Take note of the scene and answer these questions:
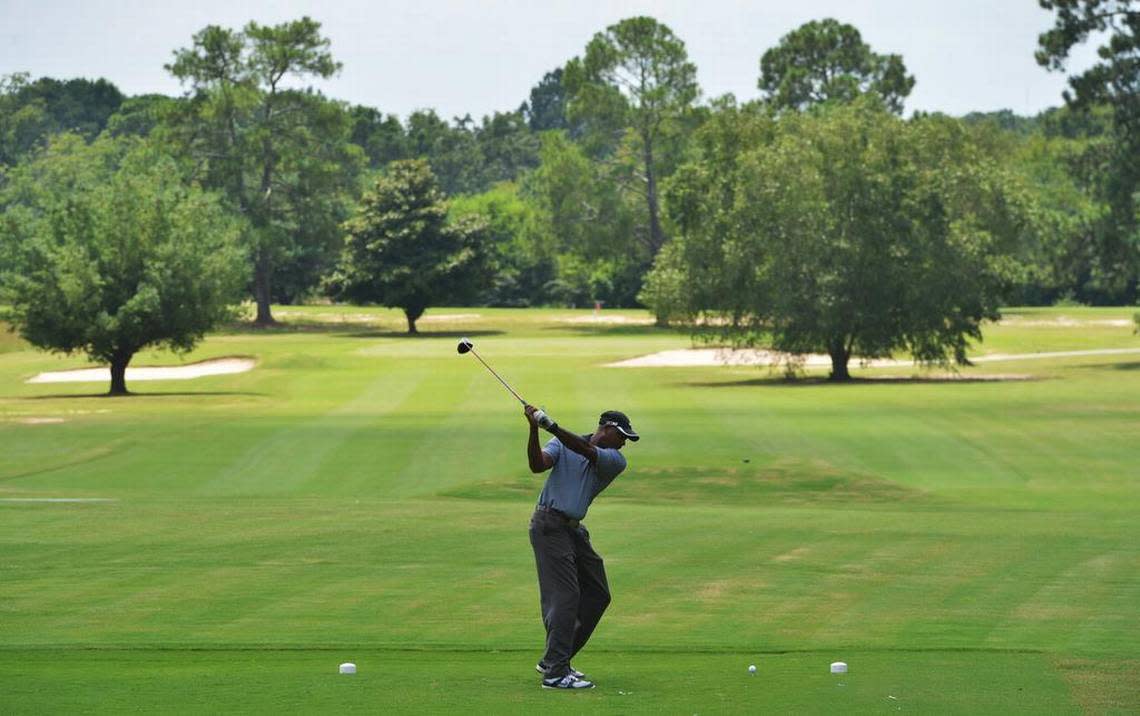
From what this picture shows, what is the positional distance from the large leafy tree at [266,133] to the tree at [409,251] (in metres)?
7.41

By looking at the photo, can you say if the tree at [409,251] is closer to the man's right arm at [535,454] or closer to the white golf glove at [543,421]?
the man's right arm at [535,454]

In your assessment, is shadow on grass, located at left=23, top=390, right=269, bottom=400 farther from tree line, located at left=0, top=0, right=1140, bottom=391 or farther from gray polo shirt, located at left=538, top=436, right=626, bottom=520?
gray polo shirt, located at left=538, top=436, right=626, bottom=520

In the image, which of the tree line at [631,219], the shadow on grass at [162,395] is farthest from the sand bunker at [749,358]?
the shadow on grass at [162,395]

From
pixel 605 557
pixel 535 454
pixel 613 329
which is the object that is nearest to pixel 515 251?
pixel 613 329

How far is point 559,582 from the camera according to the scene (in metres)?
13.5

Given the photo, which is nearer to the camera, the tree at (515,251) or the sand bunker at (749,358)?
the sand bunker at (749,358)

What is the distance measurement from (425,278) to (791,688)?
9031cm

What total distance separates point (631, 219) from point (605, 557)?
95683 millimetres

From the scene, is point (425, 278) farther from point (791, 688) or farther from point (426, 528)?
point (791, 688)

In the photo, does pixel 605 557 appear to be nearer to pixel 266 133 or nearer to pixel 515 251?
pixel 266 133

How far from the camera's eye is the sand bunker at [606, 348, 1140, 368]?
7562 cm

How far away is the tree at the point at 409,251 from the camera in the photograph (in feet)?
339

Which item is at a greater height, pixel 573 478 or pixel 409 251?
pixel 409 251

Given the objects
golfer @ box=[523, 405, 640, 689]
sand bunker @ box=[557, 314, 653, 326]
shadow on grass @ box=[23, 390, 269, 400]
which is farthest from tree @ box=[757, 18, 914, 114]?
golfer @ box=[523, 405, 640, 689]
